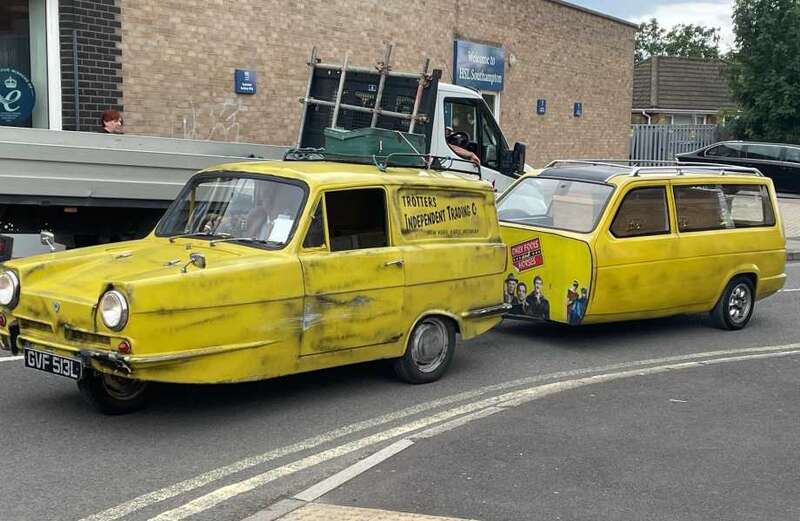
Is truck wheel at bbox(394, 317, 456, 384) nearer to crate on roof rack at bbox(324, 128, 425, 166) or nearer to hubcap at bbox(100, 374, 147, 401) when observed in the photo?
hubcap at bbox(100, 374, 147, 401)

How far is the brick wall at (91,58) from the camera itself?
15344mm

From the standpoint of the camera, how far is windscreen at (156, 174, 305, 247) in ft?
23.5

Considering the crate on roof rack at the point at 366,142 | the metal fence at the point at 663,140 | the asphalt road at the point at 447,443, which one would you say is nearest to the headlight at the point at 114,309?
the asphalt road at the point at 447,443

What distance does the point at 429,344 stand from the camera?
314 inches

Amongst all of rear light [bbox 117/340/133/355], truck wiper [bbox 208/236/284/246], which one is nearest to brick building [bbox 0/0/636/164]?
truck wiper [bbox 208/236/284/246]

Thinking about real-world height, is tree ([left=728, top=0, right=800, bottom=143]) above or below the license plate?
above

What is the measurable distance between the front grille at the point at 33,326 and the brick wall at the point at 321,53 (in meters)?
10.2

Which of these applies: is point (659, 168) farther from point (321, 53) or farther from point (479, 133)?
point (321, 53)

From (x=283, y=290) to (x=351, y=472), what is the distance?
1.48m

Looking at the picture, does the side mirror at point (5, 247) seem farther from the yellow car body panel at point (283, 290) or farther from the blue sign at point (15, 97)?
the blue sign at point (15, 97)

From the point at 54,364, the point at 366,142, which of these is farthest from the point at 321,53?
the point at 54,364

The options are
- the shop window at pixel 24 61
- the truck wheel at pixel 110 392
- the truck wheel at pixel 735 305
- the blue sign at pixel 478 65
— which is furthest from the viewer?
the blue sign at pixel 478 65

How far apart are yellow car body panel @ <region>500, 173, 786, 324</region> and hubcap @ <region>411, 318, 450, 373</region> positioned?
1861mm

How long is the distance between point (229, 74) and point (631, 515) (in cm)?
1405
